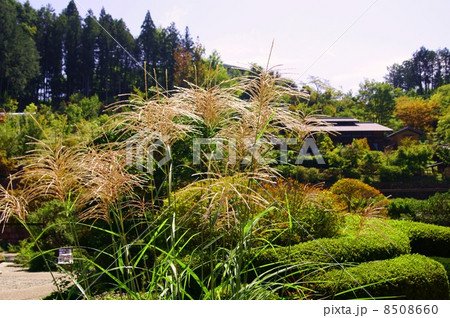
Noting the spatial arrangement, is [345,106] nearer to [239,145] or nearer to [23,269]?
[23,269]

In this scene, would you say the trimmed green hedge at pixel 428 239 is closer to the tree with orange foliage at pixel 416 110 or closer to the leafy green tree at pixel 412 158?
the leafy green tree at pixel 412 158

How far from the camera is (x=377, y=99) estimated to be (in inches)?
717

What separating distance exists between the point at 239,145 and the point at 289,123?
429 millimetres

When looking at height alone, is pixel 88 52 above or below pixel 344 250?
above

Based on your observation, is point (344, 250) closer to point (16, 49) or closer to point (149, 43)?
point (149, 43)

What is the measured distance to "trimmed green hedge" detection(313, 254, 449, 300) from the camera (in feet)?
11.0

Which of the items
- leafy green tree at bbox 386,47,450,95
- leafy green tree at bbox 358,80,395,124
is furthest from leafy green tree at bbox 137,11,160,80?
leafy green tree at bbox 386,47,450,95

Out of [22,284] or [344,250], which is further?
[22,284]

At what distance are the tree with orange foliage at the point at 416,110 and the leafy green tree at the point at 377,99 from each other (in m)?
0.37

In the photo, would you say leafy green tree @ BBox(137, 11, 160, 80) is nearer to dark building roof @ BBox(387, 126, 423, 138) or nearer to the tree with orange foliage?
the tree with orange foliage

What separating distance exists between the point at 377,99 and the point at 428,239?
12.8 meters

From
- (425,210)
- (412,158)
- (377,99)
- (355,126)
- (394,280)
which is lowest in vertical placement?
(425,210)

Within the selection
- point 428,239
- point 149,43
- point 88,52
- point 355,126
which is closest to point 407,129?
point 355,126

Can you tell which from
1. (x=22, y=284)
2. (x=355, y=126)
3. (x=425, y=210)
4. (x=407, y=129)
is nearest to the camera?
(x=22, y=284)
